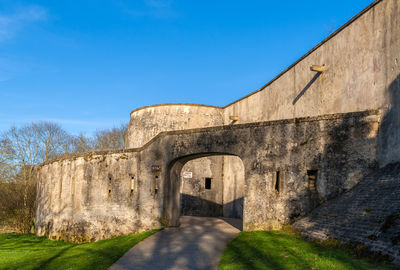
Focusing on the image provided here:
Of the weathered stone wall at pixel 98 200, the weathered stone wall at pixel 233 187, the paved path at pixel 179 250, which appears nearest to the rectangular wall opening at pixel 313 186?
the paved path at pixel 179 250

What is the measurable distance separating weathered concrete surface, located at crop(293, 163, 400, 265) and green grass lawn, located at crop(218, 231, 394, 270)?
1.41 feet

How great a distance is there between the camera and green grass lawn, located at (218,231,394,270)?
7.34 m

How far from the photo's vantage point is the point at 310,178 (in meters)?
11.2

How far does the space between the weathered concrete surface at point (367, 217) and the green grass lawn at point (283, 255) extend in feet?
1.41

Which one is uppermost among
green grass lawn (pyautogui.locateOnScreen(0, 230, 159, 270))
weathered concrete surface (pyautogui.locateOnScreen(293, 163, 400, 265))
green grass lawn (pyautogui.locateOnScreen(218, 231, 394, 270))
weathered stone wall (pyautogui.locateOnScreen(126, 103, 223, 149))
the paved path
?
weathered stone wall (pyautogui.locateOnScreen(126, 103, 223, 149))

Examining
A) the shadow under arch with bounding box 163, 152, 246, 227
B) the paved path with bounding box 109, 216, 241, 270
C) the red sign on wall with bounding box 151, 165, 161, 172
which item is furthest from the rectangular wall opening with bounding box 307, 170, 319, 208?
the red sign on wall with bounding box 151, 165, 161, 172

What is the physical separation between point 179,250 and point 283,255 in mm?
3408

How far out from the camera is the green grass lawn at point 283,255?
7340mm

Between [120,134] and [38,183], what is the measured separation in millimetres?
21138

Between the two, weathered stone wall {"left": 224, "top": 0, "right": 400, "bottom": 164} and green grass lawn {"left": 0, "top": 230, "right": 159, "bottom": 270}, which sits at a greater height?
A: weathered stone wall {"left": 224, "top": 0, "right": 400, "bottom": 164}

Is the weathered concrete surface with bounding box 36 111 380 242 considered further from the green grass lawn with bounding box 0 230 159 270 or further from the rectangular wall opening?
the green grass lawn with bounding box 0 230 159 270

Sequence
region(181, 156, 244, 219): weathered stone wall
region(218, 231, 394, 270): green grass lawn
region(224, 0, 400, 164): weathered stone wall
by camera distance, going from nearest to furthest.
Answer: region(218, 231, 394, 270): green grass lawn, region(224, 0, 400, 164): weathered stone wall, region(181, 156, 244, 219): weathered stone wall

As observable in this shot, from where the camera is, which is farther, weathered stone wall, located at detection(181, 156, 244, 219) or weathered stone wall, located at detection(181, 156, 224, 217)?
weathered stone wall, located at detection(181, 156, 224, 217)

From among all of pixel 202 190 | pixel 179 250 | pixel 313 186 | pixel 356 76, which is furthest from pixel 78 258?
pixel 202 190
